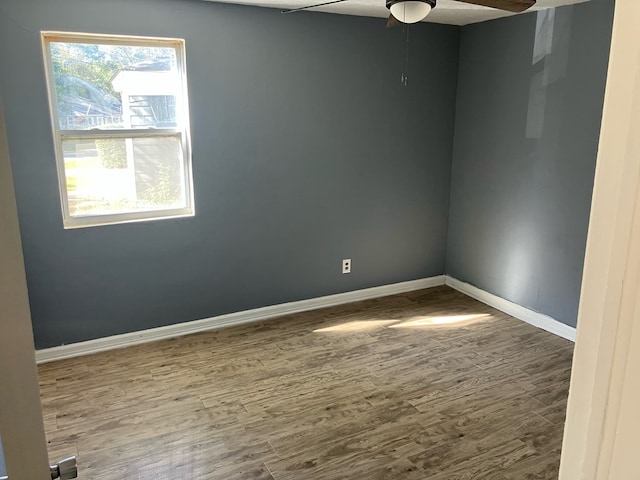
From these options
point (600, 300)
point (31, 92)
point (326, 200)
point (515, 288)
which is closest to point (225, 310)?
point (326, 200)

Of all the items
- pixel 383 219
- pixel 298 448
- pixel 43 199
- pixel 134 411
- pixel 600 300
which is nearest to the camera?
pixel 600 300

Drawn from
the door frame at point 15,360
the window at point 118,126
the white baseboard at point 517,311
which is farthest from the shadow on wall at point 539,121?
the door frame at point 15,360

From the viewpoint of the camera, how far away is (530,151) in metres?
3.96

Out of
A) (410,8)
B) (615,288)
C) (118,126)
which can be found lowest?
(615,288)

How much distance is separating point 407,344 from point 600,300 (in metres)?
3.24

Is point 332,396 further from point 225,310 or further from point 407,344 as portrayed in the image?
point 225,310

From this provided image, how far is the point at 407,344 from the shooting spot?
12.3 feet

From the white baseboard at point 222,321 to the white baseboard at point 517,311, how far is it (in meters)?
0.24

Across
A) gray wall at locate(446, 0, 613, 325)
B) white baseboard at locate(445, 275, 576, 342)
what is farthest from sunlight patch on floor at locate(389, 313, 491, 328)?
gray wall at locate(446, 0, 613, 325)

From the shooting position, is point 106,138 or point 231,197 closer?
point 106,138

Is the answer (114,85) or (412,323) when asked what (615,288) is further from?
(412,323)

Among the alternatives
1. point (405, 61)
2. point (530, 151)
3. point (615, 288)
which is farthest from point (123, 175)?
point (615, 288)

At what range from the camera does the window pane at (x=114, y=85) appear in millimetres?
3234

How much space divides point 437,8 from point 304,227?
187 centimetres
